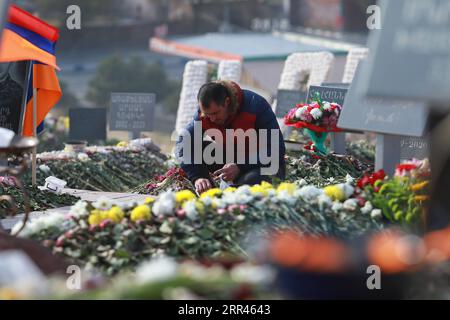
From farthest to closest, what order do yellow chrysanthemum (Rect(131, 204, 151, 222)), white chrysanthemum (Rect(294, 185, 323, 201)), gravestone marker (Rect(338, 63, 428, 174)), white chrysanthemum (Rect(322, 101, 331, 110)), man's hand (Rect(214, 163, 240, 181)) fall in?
white chrysanthemum (Rect(322, 101, 331, 110))
man's hand (Rect(214, 163, 240, 181))
gravestone marker (Rect(338, 63, 428, 174))
white chrysanthemum (Rect(294, 185, 323, 201))
yellow chrysanthemum (Rect(131, 204, 151, 222))

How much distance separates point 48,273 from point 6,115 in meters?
5.57

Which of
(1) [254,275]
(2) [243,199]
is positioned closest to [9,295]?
(1) [254,275]

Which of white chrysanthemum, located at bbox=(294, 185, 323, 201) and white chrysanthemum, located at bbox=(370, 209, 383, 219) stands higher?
white chrysanthemum, located at bbox=(294, 185, 323, 201)

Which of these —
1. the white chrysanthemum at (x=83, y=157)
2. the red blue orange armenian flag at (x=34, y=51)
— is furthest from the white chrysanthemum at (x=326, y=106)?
the white chrysanthemum at (x=83, y=157)

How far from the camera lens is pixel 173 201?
692cm

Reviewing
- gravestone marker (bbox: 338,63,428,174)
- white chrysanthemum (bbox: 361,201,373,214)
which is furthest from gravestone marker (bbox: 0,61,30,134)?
white chrysanthemum (bbox: 361,201,373,214)

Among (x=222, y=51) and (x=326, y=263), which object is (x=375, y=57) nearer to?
(x=326, y=263)

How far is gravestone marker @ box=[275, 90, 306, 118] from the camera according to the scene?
15648 mm

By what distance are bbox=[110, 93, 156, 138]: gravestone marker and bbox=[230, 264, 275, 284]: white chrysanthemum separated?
410 inches

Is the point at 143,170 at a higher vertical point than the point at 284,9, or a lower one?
lower

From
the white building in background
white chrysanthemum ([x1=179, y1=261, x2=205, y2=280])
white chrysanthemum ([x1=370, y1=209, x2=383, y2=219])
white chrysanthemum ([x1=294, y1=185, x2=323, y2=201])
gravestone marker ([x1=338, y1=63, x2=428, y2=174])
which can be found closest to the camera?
white chrysanthemum ([x1=179, y1=261, x2=205, y2=280])

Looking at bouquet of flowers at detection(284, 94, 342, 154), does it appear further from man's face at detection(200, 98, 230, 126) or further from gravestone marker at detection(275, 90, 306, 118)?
gravestone marker at detection(275, 90, 306, 118)

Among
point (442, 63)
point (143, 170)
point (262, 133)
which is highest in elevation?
point (442, 63)

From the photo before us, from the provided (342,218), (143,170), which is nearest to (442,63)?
(342,218)
